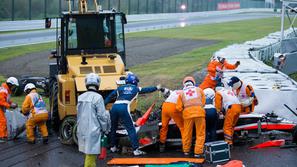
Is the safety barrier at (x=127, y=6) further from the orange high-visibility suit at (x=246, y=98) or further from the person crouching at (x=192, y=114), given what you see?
the person crouching at (x=192, y=114)

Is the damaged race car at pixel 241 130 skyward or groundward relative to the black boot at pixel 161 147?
skyward

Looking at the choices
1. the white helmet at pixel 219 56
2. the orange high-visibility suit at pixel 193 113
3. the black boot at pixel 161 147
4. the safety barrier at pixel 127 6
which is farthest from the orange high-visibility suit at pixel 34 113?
the safety barrier at pixel 127 6

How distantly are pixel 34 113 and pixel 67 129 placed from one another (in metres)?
0.89

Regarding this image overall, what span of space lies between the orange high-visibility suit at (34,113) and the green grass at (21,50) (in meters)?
19.6

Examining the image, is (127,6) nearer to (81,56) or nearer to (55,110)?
(81,56)

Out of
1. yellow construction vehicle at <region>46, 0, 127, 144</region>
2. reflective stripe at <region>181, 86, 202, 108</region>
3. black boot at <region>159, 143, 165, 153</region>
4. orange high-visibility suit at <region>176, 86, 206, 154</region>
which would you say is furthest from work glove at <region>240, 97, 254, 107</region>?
yellow construction vehicle at <region>46, 0, 127, 144</region>

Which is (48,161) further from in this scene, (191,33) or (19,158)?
(191,33)

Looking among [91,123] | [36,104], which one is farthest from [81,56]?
[91,123]

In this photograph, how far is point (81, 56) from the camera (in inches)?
553

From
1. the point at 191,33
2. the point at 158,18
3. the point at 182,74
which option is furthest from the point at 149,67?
the point at 158,18

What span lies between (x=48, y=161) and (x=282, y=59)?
47.7 feet

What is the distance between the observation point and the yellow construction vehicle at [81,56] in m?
13.2

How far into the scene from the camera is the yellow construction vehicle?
1320 centimetres

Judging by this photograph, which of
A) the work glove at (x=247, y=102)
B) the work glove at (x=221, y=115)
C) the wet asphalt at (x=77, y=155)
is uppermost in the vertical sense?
the work glove at (x=247, y=102)
